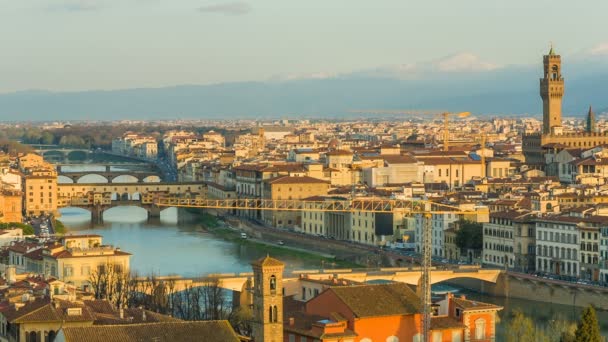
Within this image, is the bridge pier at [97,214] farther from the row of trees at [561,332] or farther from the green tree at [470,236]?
the row of trees at [561,332]

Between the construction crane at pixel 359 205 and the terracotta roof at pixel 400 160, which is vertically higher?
the terracotta roof at pixel 400 160

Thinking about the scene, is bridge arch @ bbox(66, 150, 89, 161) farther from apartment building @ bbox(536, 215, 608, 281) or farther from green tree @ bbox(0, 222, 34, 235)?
apartment building @ bbox(536, 215, 608, 281)

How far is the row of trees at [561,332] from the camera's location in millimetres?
16109

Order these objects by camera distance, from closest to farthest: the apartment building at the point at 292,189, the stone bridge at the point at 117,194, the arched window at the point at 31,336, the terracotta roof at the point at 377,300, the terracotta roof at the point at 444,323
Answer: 1. the arched window at the point at 31,336
2. the terracotta roof at the point at 377,300
3. the terracotta roof at the point at 444,323
4. the apartment building at the point at 292,189
5. the stone bridge at the point at 117,194

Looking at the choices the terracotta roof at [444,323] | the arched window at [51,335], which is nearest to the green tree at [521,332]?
the terracotta roof at [444,323]

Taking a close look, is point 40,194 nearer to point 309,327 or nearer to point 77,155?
point 309,327

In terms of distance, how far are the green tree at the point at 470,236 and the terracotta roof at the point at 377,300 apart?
13.7 metres

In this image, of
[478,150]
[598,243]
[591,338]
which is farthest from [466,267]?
[478,150]

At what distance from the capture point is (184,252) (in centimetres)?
3456

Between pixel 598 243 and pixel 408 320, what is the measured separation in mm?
10681

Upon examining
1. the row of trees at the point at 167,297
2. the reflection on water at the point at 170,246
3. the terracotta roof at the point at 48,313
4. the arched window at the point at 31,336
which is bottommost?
the reflection on water at the point at 170,246

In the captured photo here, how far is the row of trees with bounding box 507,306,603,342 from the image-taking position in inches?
634

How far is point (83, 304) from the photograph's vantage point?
16.5 meters

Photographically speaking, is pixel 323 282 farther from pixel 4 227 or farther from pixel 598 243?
pixel 4 227
